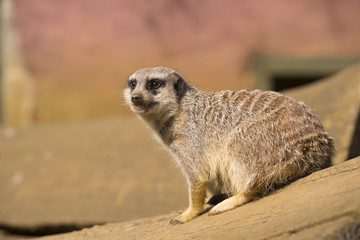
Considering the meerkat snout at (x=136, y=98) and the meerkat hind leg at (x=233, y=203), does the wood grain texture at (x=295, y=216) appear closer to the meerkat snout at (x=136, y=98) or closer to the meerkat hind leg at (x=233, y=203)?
the meerkat hind leg at (x=233, y=203)

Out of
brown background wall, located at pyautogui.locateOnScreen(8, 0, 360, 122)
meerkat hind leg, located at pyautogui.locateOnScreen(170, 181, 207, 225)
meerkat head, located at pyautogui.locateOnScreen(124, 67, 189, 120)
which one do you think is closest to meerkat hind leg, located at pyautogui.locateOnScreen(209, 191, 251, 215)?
meerkat hind leg, located at pyautogui.locateOnScreen(170, 181, 207, 225)

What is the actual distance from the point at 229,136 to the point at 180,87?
43 cm

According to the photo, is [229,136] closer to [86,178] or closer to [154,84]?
[154,84]

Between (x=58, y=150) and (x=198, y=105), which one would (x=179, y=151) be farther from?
(x=58, y=150)

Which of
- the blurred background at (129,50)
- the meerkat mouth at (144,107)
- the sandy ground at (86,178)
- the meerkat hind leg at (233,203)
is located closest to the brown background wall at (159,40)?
the blurred background at (129,50)

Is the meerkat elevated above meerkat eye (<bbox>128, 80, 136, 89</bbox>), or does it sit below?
below

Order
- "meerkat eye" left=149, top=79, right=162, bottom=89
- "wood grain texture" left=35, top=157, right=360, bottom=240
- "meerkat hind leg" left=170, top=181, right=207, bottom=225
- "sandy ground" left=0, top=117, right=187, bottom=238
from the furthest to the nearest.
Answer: "sandy ground" left=0, top=117, right=187, bottom=238, "meerkat eye" left=149, top=79, right=162, bottom=89, "meerkat hind leg" left=170, top=181, right=207, bottom=225, "wood grain texture" left=35, top=157, right=360, bottom=240

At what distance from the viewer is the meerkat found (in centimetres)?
231

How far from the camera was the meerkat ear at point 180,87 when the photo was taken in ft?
8.78

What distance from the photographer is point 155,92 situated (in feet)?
8.58

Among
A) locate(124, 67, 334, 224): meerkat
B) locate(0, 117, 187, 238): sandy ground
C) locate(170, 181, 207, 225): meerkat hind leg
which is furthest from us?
locate(0, 117, 187, 238): sandy ground

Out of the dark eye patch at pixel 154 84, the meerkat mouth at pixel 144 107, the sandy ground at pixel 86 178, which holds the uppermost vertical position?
the dark eye patch at pixel 154 84

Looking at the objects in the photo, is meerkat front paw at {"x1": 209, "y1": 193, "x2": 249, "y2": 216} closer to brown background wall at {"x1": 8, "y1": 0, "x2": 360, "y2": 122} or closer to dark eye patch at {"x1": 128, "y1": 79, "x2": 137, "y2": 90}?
dark eye patch at {"x1": 128, "y1": 79, "x2": 137, "y2": 90}

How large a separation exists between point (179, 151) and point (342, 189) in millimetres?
891
